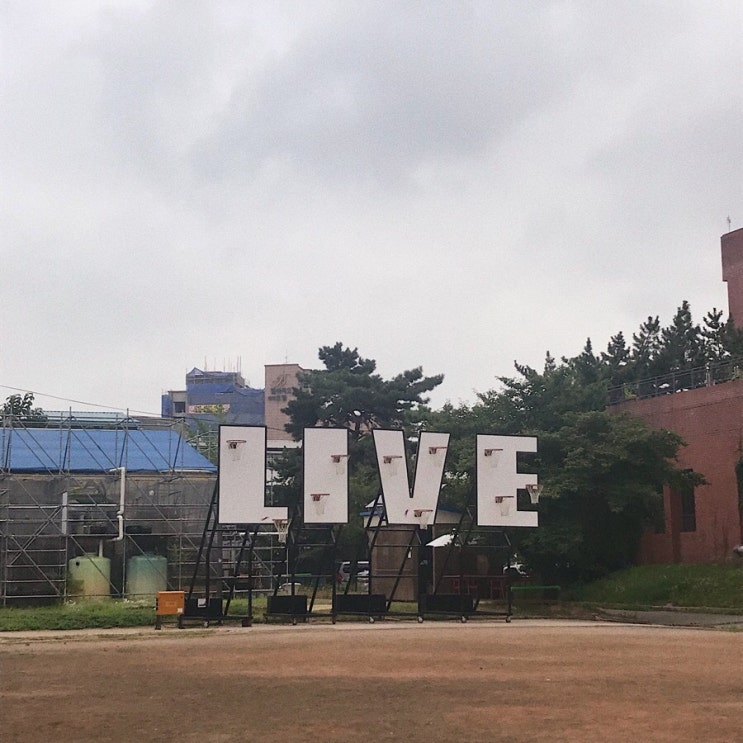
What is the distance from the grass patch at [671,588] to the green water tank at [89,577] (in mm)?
15932

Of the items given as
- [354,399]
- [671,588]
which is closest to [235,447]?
[671,588]

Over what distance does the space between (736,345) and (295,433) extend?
25.0 meters

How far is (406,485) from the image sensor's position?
30750 mm

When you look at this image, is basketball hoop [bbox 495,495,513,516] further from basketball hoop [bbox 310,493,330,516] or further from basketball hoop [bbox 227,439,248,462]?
basketball hoop [bbox 227,439,248,462]

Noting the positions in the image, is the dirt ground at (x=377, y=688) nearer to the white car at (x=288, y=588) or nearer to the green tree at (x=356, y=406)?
the white car at (x=288, y=588)

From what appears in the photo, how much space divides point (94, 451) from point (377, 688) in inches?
1070

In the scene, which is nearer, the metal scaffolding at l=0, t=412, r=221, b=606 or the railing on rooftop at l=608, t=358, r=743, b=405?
the metal scaffolding at l=0, t=412, r=221, b=606

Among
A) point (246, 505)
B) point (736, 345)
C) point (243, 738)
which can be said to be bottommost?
point (243, 738)

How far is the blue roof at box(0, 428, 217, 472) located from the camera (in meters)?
37.7

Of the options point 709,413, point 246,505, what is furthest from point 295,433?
point 246,505

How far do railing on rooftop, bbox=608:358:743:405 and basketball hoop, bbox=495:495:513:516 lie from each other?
41.9 feet

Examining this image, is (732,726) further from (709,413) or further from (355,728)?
(709,413)

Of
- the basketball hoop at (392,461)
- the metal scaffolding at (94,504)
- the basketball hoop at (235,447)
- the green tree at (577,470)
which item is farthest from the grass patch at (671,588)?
the basketball hoop at (235,447)

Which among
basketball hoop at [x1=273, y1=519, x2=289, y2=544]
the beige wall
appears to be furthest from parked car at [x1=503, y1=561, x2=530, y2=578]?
the beige wall
